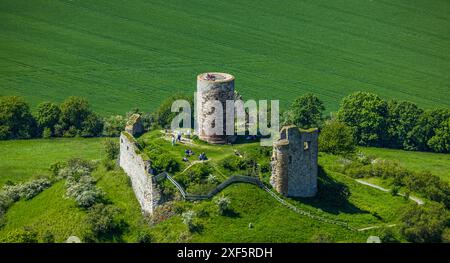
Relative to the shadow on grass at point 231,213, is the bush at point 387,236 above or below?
below

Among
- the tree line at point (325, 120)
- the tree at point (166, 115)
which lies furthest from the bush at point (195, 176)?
the tree line at point (325, 120)

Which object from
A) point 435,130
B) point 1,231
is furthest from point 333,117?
point 1,231

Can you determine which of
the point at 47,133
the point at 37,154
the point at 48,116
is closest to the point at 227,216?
the point at 37,154

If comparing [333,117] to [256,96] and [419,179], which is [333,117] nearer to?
[256,96]

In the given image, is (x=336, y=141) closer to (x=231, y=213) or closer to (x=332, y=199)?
(x=332, y=199)

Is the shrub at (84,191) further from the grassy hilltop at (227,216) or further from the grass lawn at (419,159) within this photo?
the grass lawn at (419,159)
